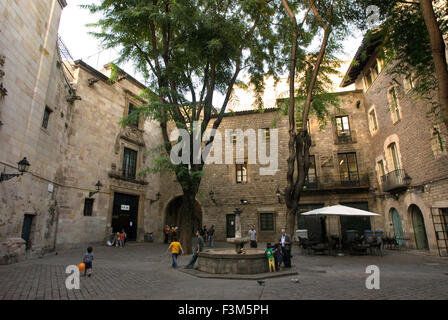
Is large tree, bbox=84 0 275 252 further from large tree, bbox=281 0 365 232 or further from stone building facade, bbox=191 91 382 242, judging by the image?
stone building facade, bbox=191 91 382 242

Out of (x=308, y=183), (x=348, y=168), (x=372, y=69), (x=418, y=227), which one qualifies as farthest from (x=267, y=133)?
(x=418, y=227)

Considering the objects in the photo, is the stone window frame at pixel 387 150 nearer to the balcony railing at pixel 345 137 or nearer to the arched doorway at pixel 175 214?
the balcony railing at pixel 345 137

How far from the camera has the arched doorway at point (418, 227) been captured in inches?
516

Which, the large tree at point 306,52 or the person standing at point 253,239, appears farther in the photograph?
the person standing at point 253,239

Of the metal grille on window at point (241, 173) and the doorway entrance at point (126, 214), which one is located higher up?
the metal grille on window at point (241, 173)

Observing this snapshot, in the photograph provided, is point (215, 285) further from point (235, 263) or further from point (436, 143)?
point (436, 143)

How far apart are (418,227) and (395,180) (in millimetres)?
2691

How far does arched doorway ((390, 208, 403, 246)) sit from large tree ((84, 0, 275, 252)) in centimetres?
1136

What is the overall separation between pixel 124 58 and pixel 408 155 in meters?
15.8

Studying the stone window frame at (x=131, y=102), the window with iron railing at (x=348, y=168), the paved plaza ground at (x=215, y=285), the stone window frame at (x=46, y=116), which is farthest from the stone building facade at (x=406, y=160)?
the stone window frame at (x=131, y=102)

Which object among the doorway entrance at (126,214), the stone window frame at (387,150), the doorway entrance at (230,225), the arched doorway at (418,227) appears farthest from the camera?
the doorway entrance at (230,225)

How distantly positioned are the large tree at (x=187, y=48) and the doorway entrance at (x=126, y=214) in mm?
7447

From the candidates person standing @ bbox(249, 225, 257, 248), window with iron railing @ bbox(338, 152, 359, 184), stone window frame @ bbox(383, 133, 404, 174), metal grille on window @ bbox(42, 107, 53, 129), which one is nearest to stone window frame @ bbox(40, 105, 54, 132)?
metal grille on window @ bbox(42, 107, 53, 129)
